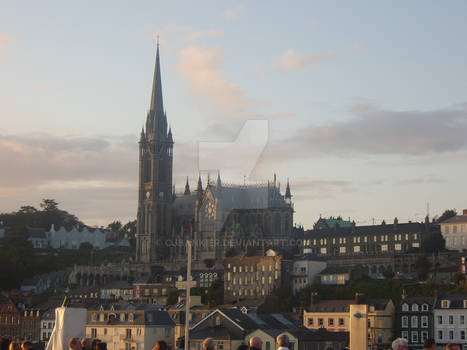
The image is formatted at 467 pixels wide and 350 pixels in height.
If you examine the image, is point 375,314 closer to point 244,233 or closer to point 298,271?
point 298,271

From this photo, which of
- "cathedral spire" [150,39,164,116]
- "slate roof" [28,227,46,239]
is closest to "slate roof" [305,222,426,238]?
"cathedral spire" [150,39,164,116]

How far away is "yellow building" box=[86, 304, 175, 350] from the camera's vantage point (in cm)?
6962

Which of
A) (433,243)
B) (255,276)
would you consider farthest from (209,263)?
(433,243)

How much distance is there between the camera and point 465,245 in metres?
103

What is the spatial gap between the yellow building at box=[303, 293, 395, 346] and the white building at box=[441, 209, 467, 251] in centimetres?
3129

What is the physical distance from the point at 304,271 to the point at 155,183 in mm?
53101

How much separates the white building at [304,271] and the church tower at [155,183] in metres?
43.0

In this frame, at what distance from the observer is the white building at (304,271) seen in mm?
94188

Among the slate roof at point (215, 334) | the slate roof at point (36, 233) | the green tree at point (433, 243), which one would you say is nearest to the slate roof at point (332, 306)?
the slate roof at point (215, 334)

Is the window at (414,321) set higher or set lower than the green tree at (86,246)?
lower

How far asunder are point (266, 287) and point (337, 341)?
30.4 meters

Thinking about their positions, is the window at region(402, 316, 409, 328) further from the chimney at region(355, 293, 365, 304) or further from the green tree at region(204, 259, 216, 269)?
the green tree at region(204, 259, 216, 269)

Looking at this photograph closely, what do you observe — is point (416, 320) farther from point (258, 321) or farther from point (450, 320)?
point (258, 321)

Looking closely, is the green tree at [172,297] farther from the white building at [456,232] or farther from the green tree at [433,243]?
the white building at [456,232]
